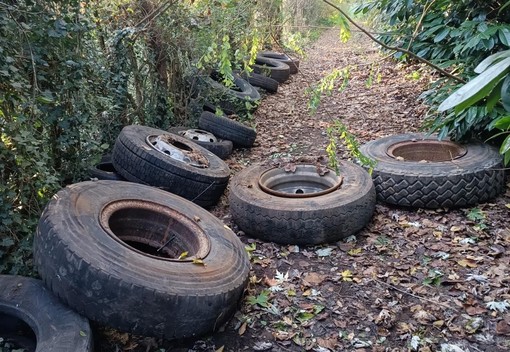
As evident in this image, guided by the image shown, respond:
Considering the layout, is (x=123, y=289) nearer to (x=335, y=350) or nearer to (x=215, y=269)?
(x=215, y=269)

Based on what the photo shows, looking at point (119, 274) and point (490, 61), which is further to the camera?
point (119, 274)

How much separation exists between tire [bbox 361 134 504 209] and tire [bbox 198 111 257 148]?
7.26 ft

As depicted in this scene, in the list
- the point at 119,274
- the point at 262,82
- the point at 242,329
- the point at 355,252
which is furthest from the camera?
the point at 262,82

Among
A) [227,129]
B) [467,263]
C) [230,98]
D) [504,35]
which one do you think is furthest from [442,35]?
[230,98]

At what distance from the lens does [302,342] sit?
251 cm

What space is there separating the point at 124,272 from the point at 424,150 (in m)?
3.58

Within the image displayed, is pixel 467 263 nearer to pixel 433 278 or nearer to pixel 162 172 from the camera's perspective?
pixel 433 278

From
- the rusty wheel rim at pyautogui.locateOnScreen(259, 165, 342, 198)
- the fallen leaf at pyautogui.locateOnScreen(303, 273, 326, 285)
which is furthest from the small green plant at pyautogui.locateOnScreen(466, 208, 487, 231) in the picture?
the fallen leaf at pyautogui.locateOnScreen(303, 273, 326, 285)

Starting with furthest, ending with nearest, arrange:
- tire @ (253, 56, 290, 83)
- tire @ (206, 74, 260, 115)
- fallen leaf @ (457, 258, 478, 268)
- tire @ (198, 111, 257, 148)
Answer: tire @ (253, 56, 290, 83) < tire @ (206, 74, 260, 115) < tire @ (198, 111, 257, 148) < fallen leaf @ (457, 258, 478, 268)

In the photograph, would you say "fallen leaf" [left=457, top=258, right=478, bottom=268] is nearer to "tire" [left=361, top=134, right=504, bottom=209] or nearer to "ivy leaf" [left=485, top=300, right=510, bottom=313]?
"ivy leaf" [left=485, top=300, right=510, bottom=313]

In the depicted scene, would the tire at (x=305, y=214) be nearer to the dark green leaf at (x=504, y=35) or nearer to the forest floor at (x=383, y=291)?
the forest floor at (x=383, y=291)

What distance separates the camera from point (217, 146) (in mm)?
5391

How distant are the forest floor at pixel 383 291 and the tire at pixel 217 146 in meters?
1.04

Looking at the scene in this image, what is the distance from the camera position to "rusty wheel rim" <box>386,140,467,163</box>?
447 centimetres
